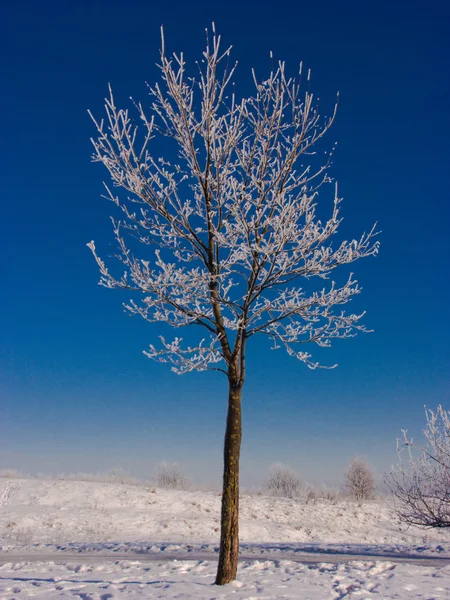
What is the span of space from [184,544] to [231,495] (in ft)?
38.7

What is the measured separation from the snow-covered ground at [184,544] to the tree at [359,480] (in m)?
11.8

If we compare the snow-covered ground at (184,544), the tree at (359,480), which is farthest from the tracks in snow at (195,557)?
the tree at (359,480)

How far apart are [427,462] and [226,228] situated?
36.4 feet

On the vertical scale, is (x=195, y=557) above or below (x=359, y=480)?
below

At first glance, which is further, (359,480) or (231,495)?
(359,480)

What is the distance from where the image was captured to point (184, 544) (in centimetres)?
1897

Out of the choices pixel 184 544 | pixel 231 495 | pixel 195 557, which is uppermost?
pixel 231 495

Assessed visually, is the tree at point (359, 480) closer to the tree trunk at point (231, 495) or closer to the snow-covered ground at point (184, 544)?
the snow-covered ground at point (184, 544)

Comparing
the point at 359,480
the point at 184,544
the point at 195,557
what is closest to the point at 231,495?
the point at 195,557

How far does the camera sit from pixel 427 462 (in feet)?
51.2

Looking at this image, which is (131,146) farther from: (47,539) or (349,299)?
(47,539)

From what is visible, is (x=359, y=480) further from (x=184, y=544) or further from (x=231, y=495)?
(x=231, y=495)

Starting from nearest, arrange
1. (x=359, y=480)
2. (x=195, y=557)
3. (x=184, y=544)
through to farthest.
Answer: (x=195, y=557)
(x=184, y=544)
(x=359, y=480)

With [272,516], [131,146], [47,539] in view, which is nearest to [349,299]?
[131,146]
